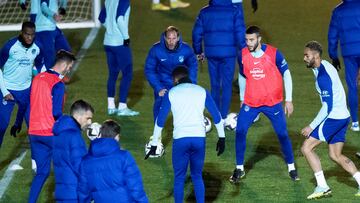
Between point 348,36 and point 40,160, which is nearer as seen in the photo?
point 40,160

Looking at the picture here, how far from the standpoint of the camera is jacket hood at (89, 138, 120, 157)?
9938 millimetres

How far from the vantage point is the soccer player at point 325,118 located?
1255cm

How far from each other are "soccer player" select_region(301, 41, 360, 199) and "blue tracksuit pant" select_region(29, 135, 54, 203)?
3.13m

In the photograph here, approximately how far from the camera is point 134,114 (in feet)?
55.5

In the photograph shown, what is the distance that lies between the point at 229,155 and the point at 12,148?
127 inches

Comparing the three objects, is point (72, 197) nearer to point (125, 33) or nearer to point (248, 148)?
point (248, 148)

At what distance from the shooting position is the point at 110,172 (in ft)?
32.5

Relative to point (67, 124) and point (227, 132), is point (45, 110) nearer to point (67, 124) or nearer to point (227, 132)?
point (67, 124)

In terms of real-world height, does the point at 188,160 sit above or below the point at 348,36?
below

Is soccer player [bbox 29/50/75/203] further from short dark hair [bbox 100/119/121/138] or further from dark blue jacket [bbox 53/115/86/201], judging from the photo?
short dark hair [bbox 100/119/121/138]

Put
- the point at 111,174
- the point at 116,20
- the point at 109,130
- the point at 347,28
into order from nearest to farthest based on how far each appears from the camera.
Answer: the point at 111,174 → the point at 109,130 → the point at 347,28 → the point at 116,20

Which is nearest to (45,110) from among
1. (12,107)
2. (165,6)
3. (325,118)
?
(12,107)

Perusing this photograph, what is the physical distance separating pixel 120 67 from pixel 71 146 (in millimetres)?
6260

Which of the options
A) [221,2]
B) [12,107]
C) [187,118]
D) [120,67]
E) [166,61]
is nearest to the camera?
[187,118]
